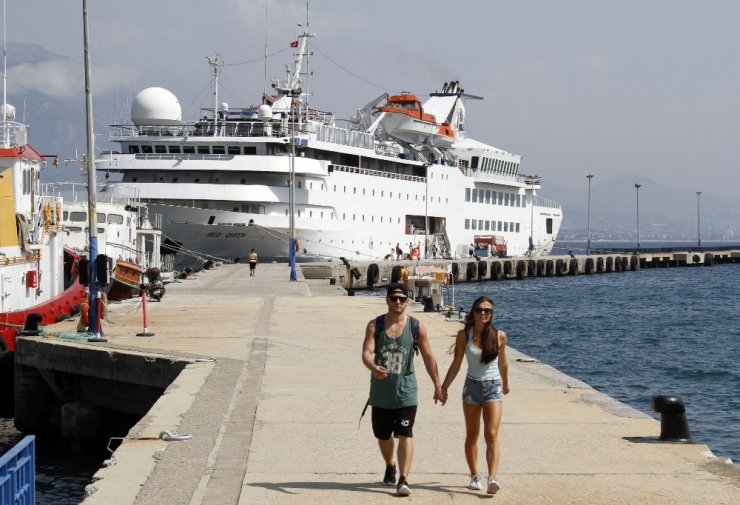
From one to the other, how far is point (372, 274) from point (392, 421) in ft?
162

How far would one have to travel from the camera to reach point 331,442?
1103 cm

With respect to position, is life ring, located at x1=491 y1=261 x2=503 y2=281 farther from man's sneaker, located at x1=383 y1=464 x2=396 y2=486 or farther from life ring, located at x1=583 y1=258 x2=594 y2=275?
man's sneaker, located at x1=383 y1=464 x2=396 y2=486

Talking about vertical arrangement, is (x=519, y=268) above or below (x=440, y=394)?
below

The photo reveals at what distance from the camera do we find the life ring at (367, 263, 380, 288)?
190 feet

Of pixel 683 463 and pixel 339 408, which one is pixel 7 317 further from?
pixel 683 463

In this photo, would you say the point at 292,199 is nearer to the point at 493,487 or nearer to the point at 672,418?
the point at 672,418

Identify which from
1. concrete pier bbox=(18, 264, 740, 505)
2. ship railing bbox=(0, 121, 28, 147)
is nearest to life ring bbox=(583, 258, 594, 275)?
ship railing bbox=(0, 121, 28, 147)

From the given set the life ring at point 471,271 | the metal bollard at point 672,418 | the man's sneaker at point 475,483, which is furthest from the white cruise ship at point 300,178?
the man's sneaker at point 475,483

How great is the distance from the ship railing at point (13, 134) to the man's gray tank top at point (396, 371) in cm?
2179

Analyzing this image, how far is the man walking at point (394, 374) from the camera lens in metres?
9.15

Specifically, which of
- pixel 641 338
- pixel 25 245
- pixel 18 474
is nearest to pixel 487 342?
pixel 18 474

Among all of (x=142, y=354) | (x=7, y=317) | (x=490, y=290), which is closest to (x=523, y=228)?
(x=490, y=290)

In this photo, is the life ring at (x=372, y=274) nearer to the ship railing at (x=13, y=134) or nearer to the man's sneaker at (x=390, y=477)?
the ship railing at (x=13, y=134)

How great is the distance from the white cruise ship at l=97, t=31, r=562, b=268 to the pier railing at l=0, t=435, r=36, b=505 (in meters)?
40.9
